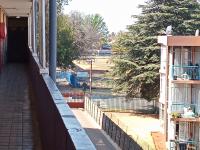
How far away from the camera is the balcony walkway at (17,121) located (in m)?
5.60

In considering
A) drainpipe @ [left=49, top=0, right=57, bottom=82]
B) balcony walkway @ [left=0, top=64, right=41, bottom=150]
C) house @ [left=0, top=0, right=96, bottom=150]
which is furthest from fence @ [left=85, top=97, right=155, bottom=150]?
drainpipe @ [left=49, top=0, right=57, bottom=82]

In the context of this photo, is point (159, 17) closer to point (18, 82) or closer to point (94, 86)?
point (94, 86)

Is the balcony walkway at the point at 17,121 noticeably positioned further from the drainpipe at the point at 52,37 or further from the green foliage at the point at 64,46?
the green foliage at the point at 64,46

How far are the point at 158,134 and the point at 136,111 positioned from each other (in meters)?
8.69

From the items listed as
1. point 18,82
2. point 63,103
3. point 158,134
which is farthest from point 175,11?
point 63,103

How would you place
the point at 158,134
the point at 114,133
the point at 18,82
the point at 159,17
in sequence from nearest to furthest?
the point at 18,82, the point at 114,133, the point at 158,134, the point at 159,17

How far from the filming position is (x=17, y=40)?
2427 centimetres

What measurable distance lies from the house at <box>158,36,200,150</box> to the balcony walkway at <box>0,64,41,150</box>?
1018 cm

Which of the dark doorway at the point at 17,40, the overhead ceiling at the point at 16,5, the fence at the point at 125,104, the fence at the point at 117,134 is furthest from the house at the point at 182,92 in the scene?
the fence at the point at 125,104

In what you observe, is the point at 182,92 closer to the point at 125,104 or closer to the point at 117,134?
the point at 117,134

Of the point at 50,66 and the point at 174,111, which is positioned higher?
the point at 50,66

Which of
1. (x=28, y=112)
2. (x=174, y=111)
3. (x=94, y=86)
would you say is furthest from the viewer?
(x=94, y=86)

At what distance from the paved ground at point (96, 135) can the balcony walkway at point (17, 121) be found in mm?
6564

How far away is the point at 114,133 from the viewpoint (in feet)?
60.7
